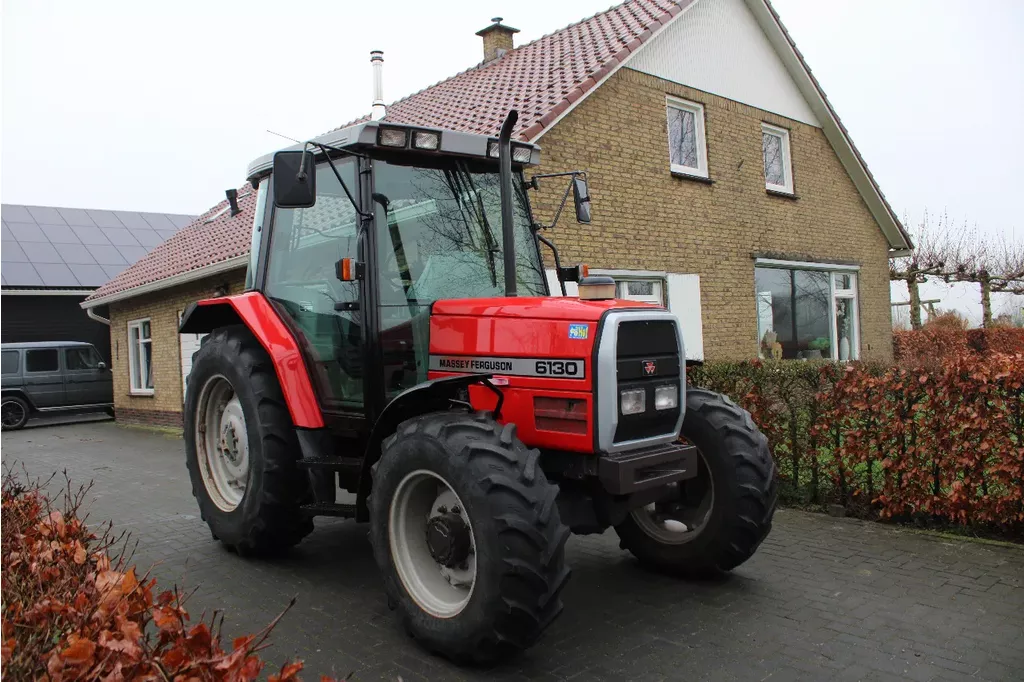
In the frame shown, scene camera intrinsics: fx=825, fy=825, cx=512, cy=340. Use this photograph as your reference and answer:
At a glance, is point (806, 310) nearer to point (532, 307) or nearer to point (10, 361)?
point (532, 307)

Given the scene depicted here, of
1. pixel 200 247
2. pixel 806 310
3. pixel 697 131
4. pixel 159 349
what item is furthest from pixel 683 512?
pixel 159 349

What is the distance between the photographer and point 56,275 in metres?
22.2

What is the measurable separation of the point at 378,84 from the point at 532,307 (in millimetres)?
3330

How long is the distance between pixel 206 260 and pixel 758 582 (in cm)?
1149

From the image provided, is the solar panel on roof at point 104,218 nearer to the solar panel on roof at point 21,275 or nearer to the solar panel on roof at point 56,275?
the solar panel on roof at point 56,275

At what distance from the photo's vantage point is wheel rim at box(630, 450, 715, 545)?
4.64 meters

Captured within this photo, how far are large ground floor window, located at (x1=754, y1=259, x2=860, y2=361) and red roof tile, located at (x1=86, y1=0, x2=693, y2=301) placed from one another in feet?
14.0

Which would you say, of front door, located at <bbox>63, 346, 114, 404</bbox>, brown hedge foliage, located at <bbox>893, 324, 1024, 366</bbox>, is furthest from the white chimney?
front door, located at <bbox>63, 346, 114, 404</bbox>

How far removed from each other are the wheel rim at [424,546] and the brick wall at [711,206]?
5.91 meters

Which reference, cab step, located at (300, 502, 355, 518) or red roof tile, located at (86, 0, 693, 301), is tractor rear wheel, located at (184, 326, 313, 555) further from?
red roof tile, located at (86, 0, 693, 301)

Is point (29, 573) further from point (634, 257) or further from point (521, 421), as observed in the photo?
point (634, 257)

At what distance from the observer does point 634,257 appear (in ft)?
36.8

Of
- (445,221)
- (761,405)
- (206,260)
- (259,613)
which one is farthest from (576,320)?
(206,260)

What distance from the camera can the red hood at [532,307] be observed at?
395 cm
